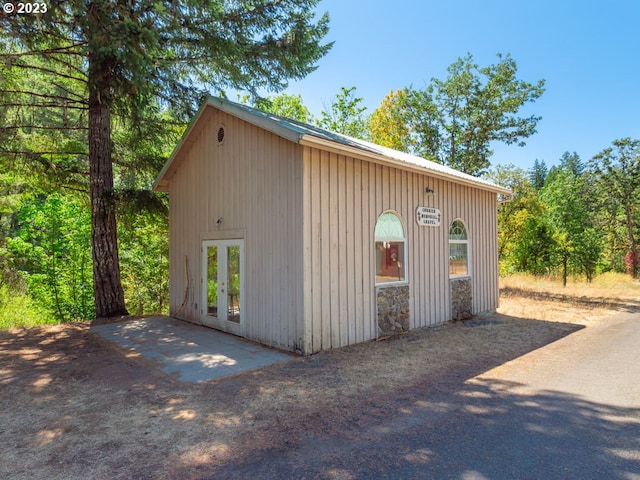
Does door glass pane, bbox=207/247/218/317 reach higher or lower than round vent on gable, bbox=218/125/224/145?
lower

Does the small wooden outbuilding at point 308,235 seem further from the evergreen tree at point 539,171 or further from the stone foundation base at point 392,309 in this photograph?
the evergreen tree at point 539,171

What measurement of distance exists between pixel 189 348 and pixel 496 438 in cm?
487

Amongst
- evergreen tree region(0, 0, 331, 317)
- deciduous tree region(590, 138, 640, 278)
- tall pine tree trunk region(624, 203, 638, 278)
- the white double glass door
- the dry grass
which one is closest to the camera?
evergreen tree region(0, 0, 331, 317)

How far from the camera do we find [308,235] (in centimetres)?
583

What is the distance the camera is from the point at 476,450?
114 inches

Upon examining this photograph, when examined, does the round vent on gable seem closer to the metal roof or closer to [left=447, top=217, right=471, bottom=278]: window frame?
the metal roof

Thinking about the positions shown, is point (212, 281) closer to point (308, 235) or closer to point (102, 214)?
point (308, 235)

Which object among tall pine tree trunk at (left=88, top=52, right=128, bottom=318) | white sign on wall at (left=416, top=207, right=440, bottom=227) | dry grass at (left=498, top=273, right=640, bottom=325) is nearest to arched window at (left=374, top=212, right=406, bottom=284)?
white sign on wall at (left=416, top=207, right=440, bottom=227)

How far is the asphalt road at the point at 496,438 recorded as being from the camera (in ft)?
8.63

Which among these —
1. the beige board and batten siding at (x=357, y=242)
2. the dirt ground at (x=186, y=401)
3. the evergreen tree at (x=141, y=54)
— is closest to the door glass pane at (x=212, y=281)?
the dirt ground at (x=186, y=401)

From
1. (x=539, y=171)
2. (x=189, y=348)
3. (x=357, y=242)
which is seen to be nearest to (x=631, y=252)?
(x=357, y=242)

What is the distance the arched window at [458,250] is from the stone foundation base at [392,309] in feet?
6.18

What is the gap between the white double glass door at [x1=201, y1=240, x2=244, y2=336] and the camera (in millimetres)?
7132

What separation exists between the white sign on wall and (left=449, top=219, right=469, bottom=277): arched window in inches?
27.2
